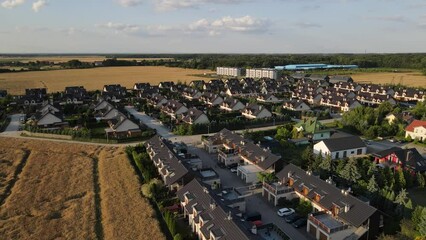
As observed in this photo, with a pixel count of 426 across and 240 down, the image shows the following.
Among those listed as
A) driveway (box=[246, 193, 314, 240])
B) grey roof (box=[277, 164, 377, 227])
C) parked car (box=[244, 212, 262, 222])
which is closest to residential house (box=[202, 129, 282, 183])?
grey roof (box=[277, 164, 377, 227])

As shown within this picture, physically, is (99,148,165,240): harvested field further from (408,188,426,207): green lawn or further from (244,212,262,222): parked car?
(408,188,426,207): green lawn

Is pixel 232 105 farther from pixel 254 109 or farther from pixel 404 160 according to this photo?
pixel 404 160

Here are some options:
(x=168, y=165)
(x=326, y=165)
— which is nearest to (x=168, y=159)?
(x=168, y=165)

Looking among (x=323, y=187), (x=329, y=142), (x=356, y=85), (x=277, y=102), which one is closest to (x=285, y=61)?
(x=356, y=85)

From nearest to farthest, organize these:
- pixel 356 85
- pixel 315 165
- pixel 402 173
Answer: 1. pixel 402 173
2. pixel 315 165
3. pixel 356 85

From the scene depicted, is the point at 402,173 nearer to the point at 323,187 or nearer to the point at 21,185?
the point at 323,187

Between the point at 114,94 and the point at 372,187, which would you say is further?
the point at 114,94
